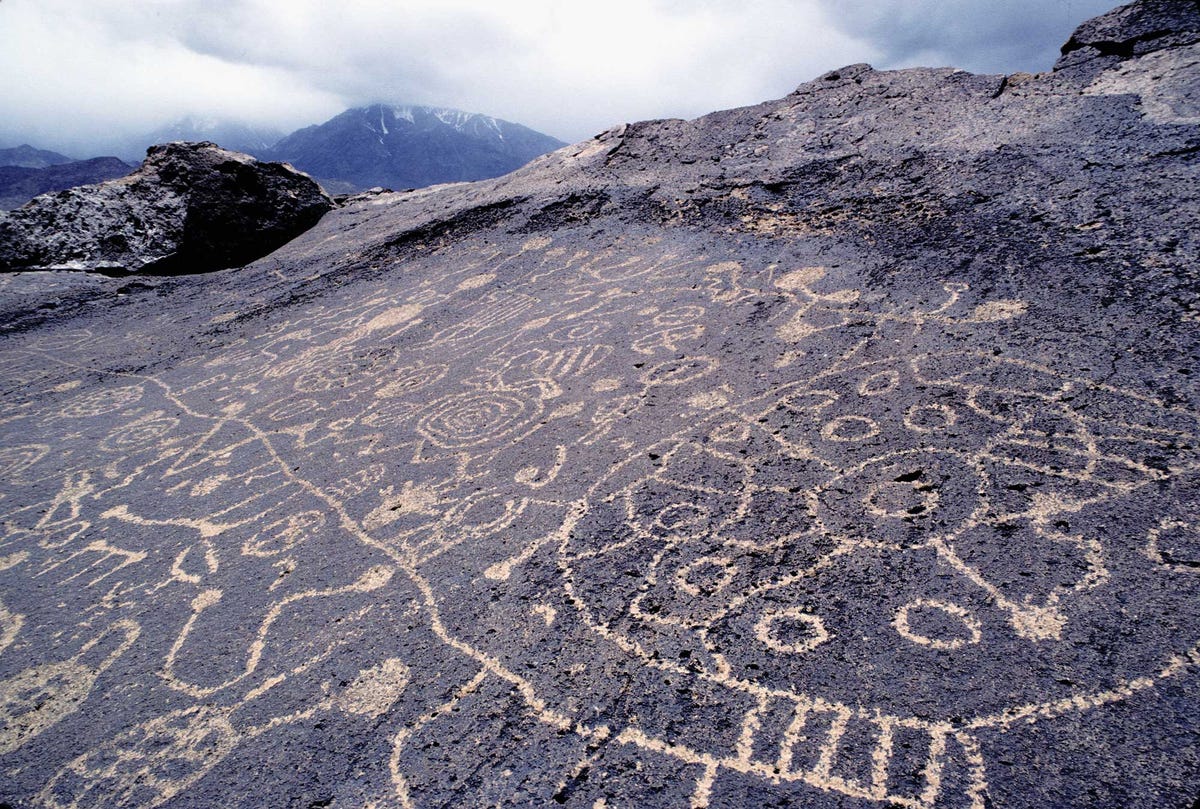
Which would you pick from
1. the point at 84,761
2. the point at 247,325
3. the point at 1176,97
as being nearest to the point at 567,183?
the point at 247,325

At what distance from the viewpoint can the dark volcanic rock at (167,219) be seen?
729 centimetres

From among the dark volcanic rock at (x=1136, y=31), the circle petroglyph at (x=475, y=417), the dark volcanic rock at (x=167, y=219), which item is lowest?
the circle petroglyph at (x=475, y=417)

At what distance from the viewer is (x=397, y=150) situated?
182 metres

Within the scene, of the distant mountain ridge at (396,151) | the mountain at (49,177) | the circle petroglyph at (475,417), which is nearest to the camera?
the circle petroglyph at (475,417)

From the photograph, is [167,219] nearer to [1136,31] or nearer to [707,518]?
[707,518]

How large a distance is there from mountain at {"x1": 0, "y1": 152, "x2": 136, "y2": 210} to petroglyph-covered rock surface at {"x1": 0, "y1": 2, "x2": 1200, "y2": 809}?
63053mm

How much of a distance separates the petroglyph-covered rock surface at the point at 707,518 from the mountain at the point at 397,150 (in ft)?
568

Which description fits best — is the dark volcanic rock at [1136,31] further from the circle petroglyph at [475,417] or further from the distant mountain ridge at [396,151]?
the distant mountain ridge at [396,151]

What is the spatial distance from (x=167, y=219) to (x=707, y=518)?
856 centimetres

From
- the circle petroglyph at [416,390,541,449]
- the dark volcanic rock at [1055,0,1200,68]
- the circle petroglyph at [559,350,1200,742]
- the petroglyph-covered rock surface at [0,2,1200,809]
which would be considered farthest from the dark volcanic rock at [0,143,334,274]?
the dark volcanic rock at [1055,0,1200,68]

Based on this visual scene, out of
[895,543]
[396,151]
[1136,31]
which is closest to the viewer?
[895,543]

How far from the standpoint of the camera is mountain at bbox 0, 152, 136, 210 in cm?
5250

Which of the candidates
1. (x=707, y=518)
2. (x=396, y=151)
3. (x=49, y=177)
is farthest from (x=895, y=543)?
(x=396, y=151)

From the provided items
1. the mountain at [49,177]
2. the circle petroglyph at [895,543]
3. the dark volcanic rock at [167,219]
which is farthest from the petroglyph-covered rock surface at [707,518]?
the mountain at [49,177]
